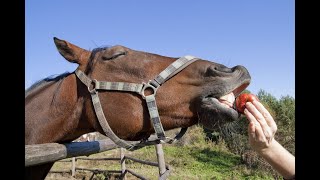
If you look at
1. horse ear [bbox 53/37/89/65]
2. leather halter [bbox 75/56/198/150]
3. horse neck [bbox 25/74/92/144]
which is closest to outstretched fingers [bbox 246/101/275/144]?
leather halter [bbox 75/56/198/150]

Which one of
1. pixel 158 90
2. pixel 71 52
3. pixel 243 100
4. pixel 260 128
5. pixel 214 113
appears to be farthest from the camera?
pixel 71 52

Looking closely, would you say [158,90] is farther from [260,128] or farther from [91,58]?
[260,128]

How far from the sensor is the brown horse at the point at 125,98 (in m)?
2.39

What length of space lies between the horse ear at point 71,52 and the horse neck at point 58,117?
0.16 metres

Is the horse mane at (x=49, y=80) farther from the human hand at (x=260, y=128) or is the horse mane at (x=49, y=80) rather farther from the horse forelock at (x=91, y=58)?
the human hand at (x=260, y=128)

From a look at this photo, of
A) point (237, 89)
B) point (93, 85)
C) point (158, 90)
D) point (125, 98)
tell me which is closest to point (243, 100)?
point (237, 89)

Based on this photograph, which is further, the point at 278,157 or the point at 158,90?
the point at 158,90

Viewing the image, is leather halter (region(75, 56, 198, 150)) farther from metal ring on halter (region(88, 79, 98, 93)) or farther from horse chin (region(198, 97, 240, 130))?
horse chin (region(198, 97, 240, 130))

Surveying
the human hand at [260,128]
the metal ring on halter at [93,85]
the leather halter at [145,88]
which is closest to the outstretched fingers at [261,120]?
the human hand at [260,128]

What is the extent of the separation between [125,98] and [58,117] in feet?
2.13

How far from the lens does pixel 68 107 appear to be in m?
2.78

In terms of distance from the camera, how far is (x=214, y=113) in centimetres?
232
